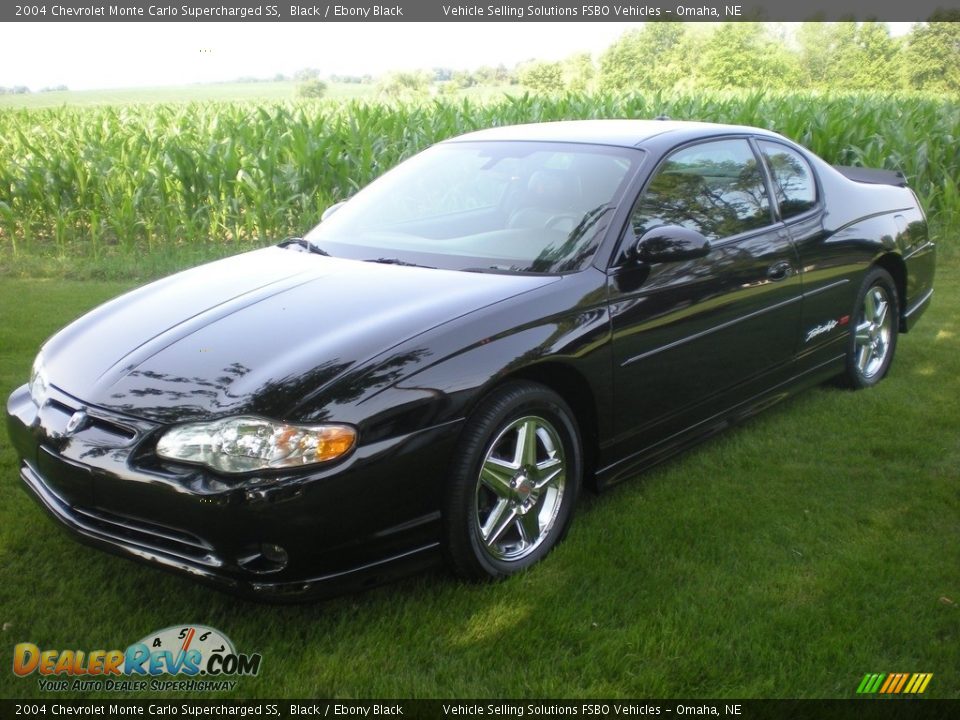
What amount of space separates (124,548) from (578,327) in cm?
172

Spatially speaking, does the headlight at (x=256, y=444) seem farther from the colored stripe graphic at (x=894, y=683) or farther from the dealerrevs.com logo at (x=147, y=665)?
the colored stripe graphic at (x=894, y=683)

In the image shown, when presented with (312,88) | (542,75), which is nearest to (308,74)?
(312,88)

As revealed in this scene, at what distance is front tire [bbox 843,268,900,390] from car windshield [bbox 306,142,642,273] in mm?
2080

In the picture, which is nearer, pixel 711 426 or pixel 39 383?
pixel 39 383

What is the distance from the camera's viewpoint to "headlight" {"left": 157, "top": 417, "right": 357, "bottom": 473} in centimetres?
275

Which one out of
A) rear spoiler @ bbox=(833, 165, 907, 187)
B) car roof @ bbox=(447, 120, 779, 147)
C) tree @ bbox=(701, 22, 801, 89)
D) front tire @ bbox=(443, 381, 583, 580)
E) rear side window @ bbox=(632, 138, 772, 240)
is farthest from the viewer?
tree @ bbox=(701, 22, 801, 89)

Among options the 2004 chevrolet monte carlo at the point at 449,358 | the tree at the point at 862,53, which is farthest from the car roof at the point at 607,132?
the tree at the point at 862,53

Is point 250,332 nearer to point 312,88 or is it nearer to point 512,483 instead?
point 512,483

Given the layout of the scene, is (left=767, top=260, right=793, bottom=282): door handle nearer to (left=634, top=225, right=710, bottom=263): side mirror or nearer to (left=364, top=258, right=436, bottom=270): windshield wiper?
(left=634, top=225, right=710, bottom=263): side mirror

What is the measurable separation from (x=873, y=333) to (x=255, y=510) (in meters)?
4.20

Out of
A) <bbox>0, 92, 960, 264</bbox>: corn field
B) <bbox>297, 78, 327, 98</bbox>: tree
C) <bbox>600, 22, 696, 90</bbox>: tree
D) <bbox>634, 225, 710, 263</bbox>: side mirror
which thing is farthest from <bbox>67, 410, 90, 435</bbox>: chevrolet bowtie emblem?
<bbox>600, 22, 696, 90</bbox>: tree

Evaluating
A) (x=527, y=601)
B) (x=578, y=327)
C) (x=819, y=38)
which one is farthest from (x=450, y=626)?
(x=819, y=38)

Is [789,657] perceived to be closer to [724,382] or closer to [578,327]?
[578,327]

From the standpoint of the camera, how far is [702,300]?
4.00 m
